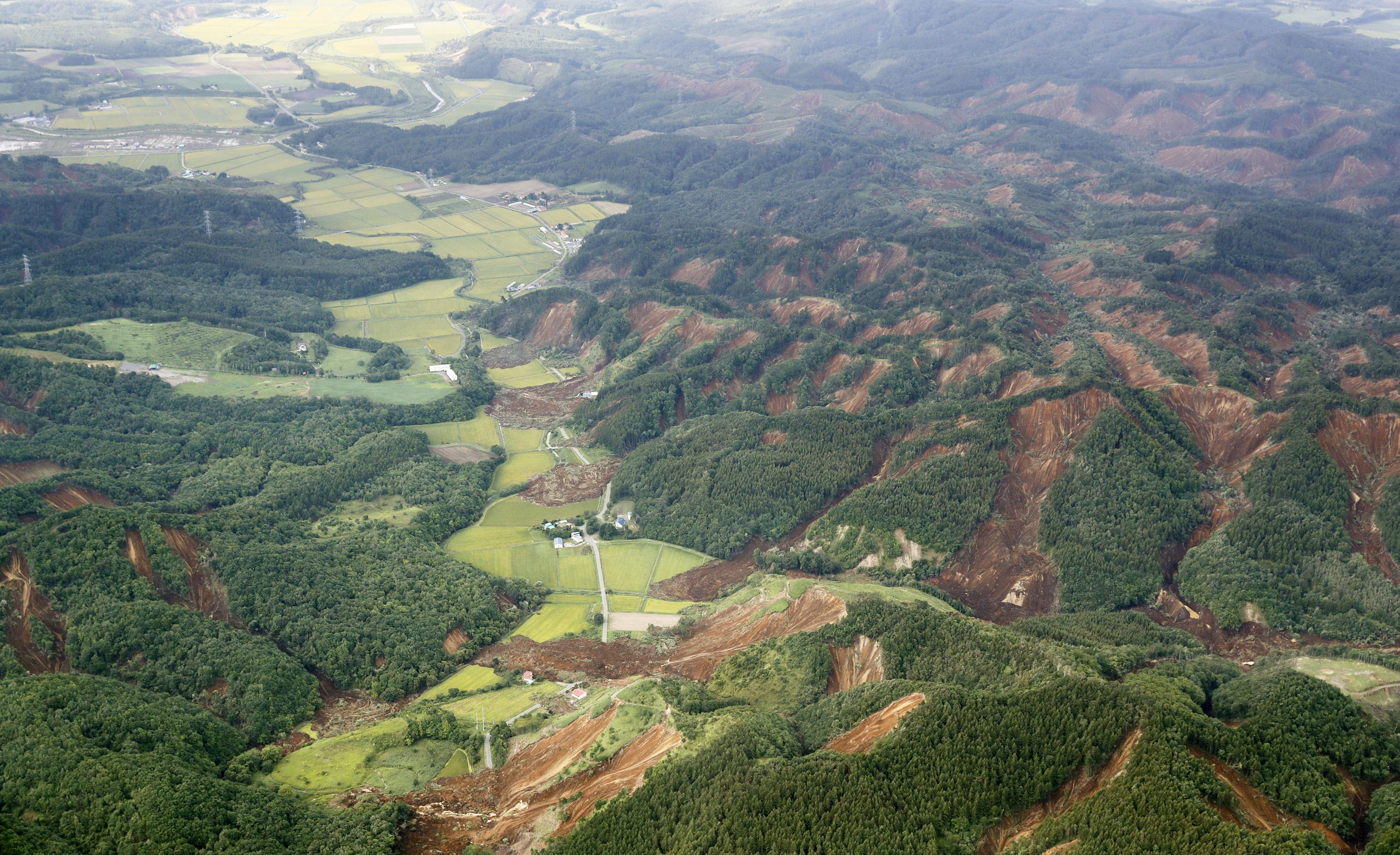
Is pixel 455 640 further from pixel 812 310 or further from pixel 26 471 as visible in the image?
pixel 812 310

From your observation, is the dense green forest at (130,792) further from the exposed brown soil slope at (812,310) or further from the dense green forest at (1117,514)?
the exposed brown soil slope at (812,310)

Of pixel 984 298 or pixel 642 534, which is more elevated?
pixel 984 298

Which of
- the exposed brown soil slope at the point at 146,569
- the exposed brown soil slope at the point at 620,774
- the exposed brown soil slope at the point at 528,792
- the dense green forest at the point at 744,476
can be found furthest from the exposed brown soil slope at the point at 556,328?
the exposed brown soil slope at the point at 620,774

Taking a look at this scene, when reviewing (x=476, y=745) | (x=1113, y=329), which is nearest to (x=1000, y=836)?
(x=476, y=745)

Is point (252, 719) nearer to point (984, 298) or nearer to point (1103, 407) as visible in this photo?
point (1103, 407)

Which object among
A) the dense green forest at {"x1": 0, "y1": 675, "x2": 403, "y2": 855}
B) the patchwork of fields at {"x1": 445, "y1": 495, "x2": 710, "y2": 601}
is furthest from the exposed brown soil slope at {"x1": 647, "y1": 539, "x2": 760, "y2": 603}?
the dense green forest at {"x1": 0, "y1": 675, "x2": 403, "y2": 855}

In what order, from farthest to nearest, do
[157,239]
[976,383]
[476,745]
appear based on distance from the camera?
[157,239] < [976,383] < [476,745]

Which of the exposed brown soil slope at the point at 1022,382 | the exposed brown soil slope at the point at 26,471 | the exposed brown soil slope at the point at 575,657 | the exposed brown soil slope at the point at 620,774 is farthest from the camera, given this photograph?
the exposed brown soil slope at the point at 1022,382
